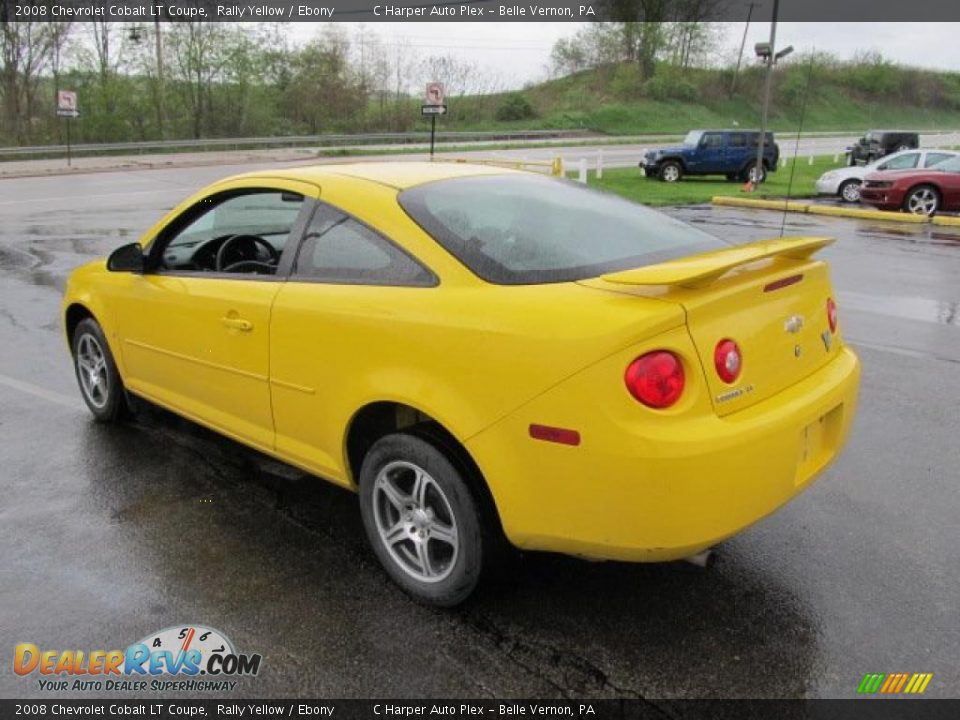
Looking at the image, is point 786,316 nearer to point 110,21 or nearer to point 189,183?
point 189,183

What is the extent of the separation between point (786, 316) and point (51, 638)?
281 centimetres

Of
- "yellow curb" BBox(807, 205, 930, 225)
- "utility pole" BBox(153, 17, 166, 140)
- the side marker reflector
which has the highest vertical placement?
"utility pole" BBox(153, 17, 166, 140)

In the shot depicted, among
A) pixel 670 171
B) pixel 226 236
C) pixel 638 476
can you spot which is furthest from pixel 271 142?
pixel 638 476

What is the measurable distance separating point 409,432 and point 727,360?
1128 mm

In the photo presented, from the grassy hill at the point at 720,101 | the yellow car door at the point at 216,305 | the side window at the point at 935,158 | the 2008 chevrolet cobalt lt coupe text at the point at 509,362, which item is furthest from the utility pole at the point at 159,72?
the 2008 chevrolet cobalt lt coupe text at the point at 509,362

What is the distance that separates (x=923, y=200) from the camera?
56.5 ft

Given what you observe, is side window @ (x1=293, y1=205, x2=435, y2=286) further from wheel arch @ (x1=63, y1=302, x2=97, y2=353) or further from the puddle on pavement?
the puddle on pavement

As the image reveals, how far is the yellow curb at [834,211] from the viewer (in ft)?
52.7

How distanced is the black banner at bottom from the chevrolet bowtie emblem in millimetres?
1216

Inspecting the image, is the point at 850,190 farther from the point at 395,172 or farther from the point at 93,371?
the point at 93,371

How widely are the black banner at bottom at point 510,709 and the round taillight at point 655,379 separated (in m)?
0.93

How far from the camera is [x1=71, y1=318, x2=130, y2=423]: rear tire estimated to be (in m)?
4.67

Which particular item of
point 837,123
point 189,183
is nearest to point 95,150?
point 189,183

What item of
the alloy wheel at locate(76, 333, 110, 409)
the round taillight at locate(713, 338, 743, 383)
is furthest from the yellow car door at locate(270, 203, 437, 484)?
the alloy wheel at locate(76, 333, 110, 409)
